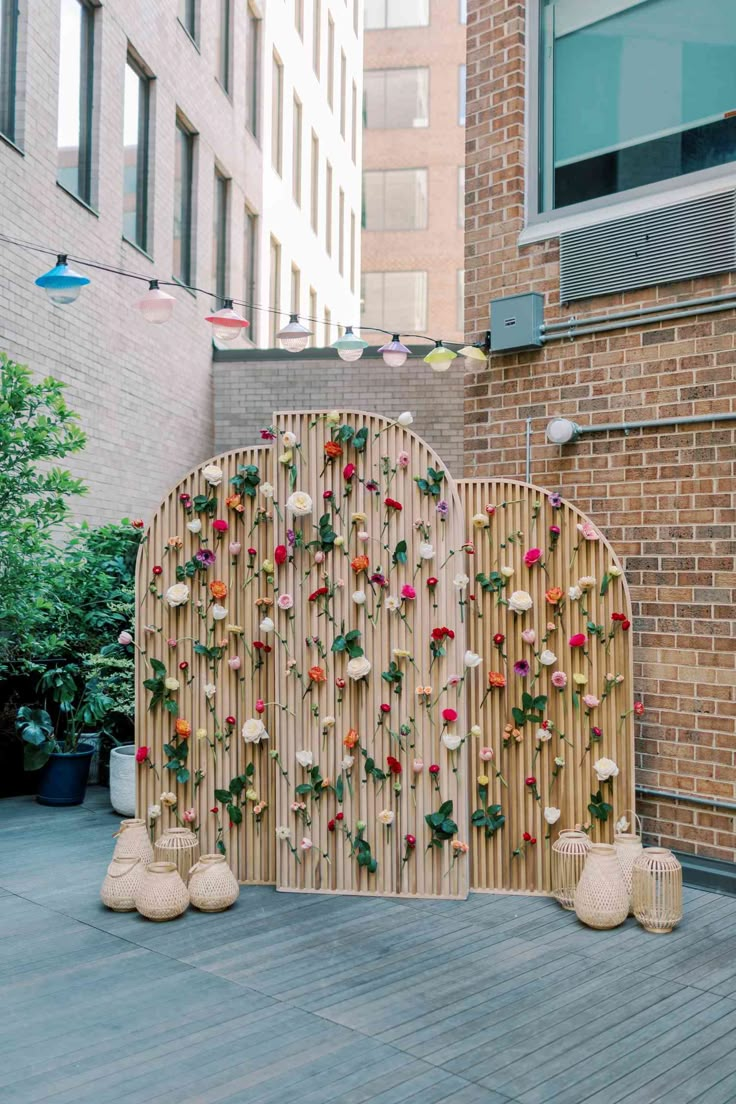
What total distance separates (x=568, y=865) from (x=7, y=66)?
7471mm

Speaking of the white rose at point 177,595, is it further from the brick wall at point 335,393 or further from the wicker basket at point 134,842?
the brick wall at point 335,393

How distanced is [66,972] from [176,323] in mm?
9028

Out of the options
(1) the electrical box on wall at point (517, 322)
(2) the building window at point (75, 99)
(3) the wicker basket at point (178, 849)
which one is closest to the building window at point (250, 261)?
(2) the building window at point (75, 99)

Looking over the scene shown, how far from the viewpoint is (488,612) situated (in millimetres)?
5652

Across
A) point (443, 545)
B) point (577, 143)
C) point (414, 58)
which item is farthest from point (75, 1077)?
point (414, 58)

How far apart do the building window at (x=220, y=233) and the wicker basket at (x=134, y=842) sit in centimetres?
1035

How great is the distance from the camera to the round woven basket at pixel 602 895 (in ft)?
15.7

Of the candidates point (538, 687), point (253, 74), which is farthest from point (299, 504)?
point (253, 74)

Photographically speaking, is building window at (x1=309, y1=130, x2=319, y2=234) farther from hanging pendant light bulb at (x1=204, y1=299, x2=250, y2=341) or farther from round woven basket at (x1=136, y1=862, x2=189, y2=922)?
round woven basket at (x1=136, y1=862, x2=189, y2=922)

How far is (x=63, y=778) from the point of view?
7484mm

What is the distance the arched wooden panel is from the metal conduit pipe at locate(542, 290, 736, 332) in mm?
1900

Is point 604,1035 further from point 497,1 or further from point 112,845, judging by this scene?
point 497,1

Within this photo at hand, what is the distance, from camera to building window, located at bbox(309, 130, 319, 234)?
69.8ft

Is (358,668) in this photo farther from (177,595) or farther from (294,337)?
(294,337)
